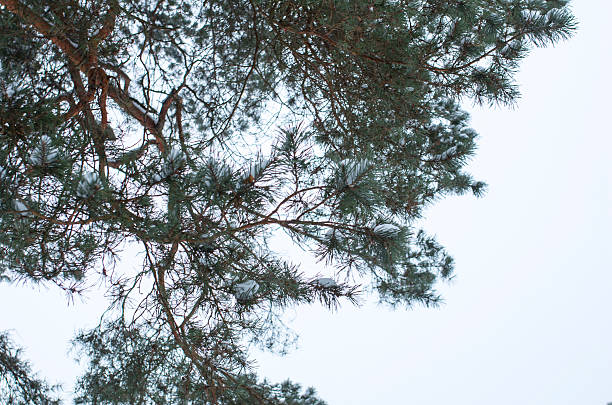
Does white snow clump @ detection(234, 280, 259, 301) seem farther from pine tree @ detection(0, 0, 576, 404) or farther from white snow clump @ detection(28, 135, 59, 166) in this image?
white snow clump @ detection(28, 135, 59, 166)

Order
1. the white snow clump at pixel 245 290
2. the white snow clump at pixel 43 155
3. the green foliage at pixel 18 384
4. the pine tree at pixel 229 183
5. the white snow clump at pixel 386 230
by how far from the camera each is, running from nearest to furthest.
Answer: the white snow clump at pixel 43 155
the pine tree at pixel 229 183
the white snow clump at pixel 386 230
the white snow clump at pixel 245 290
the green foliage at pixel 18 384

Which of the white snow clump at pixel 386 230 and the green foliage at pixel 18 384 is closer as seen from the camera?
the white snow clump at pixel 386 230

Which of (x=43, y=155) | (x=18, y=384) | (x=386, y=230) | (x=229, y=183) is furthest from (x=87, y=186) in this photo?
(x=18, y=384)

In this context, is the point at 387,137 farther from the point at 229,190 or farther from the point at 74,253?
the point at 74,253

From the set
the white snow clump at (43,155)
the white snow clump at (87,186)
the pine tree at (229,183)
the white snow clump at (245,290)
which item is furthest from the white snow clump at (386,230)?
the white snow clump at (43,155)

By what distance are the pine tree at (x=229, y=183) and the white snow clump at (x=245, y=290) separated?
0.01 metres

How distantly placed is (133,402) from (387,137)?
5.42 feet

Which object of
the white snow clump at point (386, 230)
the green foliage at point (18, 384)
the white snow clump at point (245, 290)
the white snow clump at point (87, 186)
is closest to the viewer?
the white snow clump at point (87, 186)

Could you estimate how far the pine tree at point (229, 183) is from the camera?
1.51 meters

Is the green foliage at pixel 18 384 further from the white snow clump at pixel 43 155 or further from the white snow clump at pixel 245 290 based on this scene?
the white snow clump at pixel 43 155

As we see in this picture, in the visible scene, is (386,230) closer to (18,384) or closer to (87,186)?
(87,186)

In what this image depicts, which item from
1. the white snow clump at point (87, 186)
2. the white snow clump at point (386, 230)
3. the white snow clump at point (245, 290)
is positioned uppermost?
the white snow clump at point (245, 290)

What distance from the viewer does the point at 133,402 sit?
2.18m

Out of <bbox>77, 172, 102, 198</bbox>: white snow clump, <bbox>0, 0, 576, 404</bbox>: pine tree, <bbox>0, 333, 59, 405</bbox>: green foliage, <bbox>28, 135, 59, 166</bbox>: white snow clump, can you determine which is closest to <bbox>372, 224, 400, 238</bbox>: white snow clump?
<bbox>0, 0, 576, 404</bbox>: pine tree
